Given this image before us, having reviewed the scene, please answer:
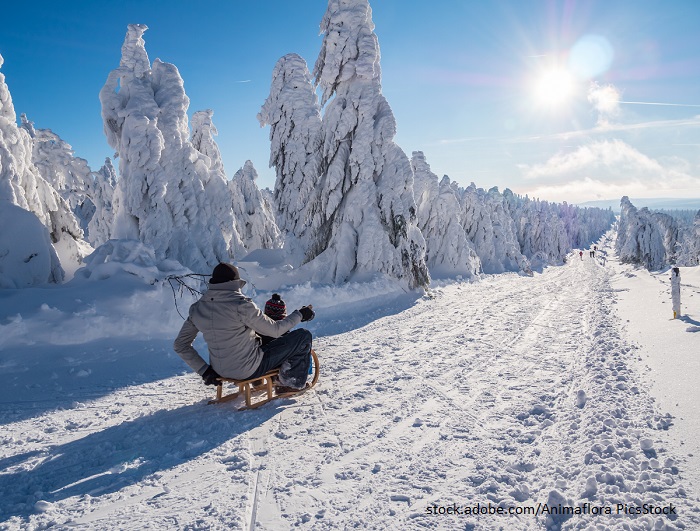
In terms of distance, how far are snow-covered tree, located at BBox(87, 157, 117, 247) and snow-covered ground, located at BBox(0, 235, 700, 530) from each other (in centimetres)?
1453

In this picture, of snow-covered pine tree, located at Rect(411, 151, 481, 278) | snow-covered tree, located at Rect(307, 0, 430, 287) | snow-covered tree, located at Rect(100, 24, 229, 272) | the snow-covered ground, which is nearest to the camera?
the snow-covered ground

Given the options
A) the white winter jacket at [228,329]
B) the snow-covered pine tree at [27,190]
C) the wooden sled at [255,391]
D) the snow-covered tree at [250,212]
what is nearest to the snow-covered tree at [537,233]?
the snow-covered tree at [250,212]

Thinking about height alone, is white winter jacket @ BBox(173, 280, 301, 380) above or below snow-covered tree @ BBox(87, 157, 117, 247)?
below

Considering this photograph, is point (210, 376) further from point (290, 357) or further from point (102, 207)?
point (102, 207)

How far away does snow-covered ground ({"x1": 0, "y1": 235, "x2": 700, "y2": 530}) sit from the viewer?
2906 mm

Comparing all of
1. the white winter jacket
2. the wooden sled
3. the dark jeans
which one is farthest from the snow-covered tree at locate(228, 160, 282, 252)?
the white winter jacket

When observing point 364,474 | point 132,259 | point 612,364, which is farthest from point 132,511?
point 132,259

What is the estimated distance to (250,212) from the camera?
120 feet

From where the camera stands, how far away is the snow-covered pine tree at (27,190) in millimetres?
10523

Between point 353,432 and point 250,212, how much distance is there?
34.5 meters

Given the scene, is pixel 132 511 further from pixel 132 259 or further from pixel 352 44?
pixel 352 44

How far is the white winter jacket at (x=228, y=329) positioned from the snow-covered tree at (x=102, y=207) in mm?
16922

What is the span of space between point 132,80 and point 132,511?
647 inches

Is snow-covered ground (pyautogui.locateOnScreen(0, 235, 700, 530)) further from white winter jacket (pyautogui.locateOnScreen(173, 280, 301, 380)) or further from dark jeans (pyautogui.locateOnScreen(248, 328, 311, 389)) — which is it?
white winter jacket (pyautogui.locateOnScreen(173, 280, 301, 380))
